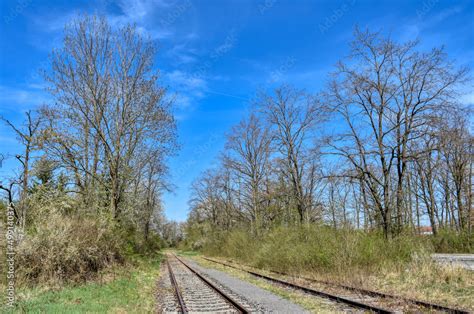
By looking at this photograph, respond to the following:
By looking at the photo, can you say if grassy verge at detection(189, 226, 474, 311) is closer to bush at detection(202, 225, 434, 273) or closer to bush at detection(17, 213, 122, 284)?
bush at detection(202, 225, 434, 273)

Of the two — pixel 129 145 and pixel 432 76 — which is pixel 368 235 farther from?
pixel 129 145

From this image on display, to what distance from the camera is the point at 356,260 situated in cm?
1438

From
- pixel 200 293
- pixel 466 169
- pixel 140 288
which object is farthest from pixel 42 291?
pixel 466 169

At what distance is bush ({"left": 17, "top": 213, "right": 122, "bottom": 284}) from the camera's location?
1094 cm

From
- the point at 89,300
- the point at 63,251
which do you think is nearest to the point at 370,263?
the point at 89,300

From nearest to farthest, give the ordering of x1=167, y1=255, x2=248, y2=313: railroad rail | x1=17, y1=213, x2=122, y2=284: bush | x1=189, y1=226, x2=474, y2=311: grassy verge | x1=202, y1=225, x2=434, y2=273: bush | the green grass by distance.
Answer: the green grass
x1=167, y1=255, x2=248, y2=313: railroad rail
x1=189, y1=226, x2=474, y2=311: grassy verge
x1=17, y1=213, x2=122, y2=284: bush
x1=202, y1=225, x2=434, y2=273: bush

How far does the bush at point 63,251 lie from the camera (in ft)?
35.9

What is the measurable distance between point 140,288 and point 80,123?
1129cm

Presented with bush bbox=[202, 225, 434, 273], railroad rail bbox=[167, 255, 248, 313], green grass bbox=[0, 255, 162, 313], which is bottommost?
railroad rail bbox=[167, 255, 248, 313]

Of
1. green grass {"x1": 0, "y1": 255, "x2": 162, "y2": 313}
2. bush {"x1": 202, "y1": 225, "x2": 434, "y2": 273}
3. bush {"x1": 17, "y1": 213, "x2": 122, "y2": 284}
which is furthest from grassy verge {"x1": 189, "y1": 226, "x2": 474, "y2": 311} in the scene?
bush {"x1": 17, "y1": 213, "x2": 122, "y2": 284}

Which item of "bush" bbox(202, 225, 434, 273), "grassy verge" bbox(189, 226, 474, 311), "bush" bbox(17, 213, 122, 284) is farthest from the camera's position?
"bush" bbox(202, 225, 434, 273)

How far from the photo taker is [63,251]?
11828mm

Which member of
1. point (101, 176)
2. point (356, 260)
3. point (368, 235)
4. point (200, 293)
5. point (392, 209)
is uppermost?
point (101, 176)

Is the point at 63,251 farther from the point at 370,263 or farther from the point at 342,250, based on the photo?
the point at 370,263
